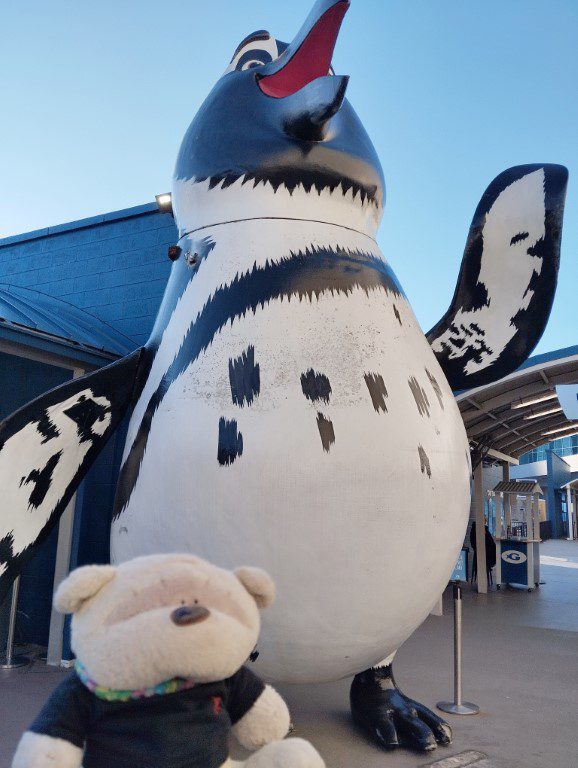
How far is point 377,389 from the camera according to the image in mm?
2436

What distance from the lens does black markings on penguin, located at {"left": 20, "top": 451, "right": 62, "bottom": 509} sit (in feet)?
8.23

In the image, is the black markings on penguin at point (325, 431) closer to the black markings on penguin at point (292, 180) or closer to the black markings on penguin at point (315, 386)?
the black markings on penguin at point (315, 386)

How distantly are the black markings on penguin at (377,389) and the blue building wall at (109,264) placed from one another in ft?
12.8

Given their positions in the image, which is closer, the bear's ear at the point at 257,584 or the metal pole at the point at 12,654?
the bear's ear at the point at 257,584

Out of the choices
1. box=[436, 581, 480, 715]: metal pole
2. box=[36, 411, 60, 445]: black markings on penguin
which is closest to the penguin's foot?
box=[436, 581, 480, 715]: metal pole

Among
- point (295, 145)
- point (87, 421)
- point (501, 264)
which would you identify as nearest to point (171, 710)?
point (87, 421)

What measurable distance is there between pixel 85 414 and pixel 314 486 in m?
1.03

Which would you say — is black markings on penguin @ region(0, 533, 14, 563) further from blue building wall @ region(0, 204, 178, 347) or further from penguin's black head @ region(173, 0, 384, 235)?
blue building wall @ region(0, 204, 178, 347)

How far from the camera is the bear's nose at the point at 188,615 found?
134 centimetres

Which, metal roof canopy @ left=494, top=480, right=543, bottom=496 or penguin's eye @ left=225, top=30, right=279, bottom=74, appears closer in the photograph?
penguin's eye @ left=225, top=30, right=279, bottom=74

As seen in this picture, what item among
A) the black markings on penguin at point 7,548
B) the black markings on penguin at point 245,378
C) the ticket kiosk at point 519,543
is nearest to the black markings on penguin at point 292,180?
the black markings on penguin at point 245,378

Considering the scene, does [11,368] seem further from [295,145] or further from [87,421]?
[295,145]

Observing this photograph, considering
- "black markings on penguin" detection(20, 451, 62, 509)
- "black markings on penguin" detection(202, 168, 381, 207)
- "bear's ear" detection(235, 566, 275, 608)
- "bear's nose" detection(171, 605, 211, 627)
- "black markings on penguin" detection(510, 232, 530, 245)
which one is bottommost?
"bear's nose" detection(171, 605, 211, 627)

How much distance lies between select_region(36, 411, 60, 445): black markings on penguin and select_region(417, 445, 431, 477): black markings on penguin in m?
1.36
